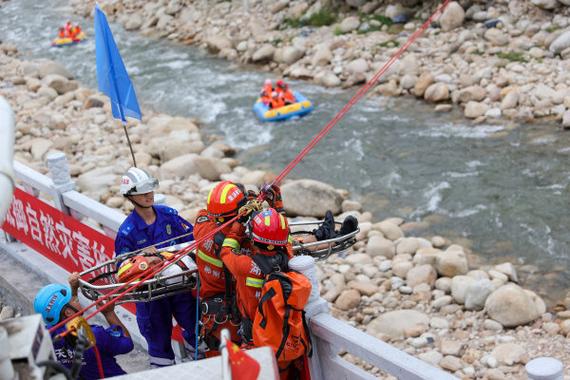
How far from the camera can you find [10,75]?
20078 millimetres

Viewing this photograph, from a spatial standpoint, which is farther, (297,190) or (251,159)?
(251,159)

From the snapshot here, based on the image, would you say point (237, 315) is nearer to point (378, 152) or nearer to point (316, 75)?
point (378, 152)

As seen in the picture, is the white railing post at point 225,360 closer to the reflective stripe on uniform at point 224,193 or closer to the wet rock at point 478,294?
the reflective stripe on uniform at point 224,193

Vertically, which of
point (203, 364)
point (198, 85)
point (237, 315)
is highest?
point (203, 364)

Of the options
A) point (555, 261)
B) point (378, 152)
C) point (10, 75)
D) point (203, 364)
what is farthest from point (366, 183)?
point (10, 75)

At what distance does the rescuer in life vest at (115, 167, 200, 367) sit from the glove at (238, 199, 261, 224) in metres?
0.67

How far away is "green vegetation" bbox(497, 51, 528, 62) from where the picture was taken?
1407 cm

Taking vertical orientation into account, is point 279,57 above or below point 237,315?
below

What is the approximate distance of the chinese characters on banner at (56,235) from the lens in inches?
232

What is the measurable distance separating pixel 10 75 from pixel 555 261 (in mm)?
16090

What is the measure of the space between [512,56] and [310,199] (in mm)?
6271

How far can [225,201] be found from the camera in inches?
179

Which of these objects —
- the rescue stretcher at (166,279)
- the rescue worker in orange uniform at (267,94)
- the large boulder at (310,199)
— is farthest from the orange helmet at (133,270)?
the rescue worker in orange uniform at (267,94)

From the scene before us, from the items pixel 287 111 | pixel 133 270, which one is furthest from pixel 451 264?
pixel 287 111
